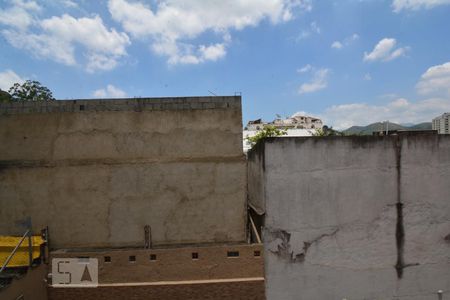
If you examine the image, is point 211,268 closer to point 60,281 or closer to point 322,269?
point 322,269

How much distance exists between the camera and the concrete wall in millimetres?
8000

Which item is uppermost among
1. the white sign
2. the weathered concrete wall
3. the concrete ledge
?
the concrete ledge

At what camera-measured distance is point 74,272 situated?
8.34 meters

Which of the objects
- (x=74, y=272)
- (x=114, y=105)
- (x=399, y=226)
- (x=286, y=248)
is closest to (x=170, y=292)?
(x=74, y=272)

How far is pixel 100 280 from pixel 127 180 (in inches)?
107

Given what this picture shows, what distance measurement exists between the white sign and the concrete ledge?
13.8 feet

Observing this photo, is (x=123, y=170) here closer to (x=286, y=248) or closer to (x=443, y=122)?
(x=286, y=248)

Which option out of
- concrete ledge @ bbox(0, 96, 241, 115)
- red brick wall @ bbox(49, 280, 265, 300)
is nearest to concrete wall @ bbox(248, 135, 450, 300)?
red brick wall @ bbox(49, 280, 265, 300)

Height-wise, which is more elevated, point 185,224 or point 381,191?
point 381,191

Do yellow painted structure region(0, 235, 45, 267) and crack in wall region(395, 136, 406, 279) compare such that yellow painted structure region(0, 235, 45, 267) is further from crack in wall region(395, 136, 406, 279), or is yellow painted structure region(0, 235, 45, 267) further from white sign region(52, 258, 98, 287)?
crack in wall region(395, 136, 406, 279)

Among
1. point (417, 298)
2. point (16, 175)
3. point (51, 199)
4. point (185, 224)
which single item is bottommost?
point (417, 298)

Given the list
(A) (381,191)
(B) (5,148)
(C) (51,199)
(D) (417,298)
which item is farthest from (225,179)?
(B) (5,148)

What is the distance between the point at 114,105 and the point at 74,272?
4669 millimetres

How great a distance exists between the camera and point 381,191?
8156 mm
